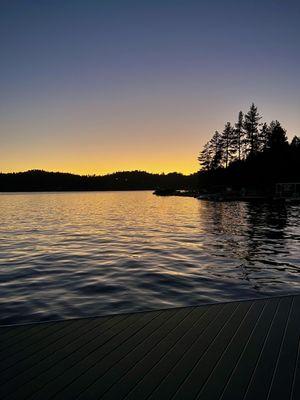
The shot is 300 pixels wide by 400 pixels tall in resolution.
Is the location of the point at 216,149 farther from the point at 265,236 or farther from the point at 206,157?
the point at 265,236

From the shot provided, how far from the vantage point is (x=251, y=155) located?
246 feet

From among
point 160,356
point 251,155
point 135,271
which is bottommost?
point 135,271

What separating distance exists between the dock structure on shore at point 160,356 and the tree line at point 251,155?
67.4 meters

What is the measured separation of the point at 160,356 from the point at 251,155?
77097mm

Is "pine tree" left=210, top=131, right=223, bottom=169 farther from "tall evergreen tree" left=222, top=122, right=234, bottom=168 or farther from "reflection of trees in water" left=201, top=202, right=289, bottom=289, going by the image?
"reflection of trees in water" left=201, top=202, right=289, bottom=289

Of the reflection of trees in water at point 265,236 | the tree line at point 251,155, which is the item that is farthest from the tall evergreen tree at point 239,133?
the reflection of trees in water at point 265,236

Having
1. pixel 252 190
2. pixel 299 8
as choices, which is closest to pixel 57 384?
pixel 299 8

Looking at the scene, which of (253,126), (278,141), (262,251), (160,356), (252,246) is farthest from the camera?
(253,126)

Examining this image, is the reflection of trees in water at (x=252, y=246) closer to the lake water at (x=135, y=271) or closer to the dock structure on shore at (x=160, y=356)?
the lake water at (x=135, y=271)

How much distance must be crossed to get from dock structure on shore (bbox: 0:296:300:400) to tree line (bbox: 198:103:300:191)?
6741 centimetres

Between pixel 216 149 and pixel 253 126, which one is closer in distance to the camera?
pixel 253 126

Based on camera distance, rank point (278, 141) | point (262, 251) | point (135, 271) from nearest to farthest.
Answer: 1. point (135, 271)
2. point (262, 251)
3. point (278, 141)

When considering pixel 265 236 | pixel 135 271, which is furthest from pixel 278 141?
pixel 135 271

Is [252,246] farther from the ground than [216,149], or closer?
closer
